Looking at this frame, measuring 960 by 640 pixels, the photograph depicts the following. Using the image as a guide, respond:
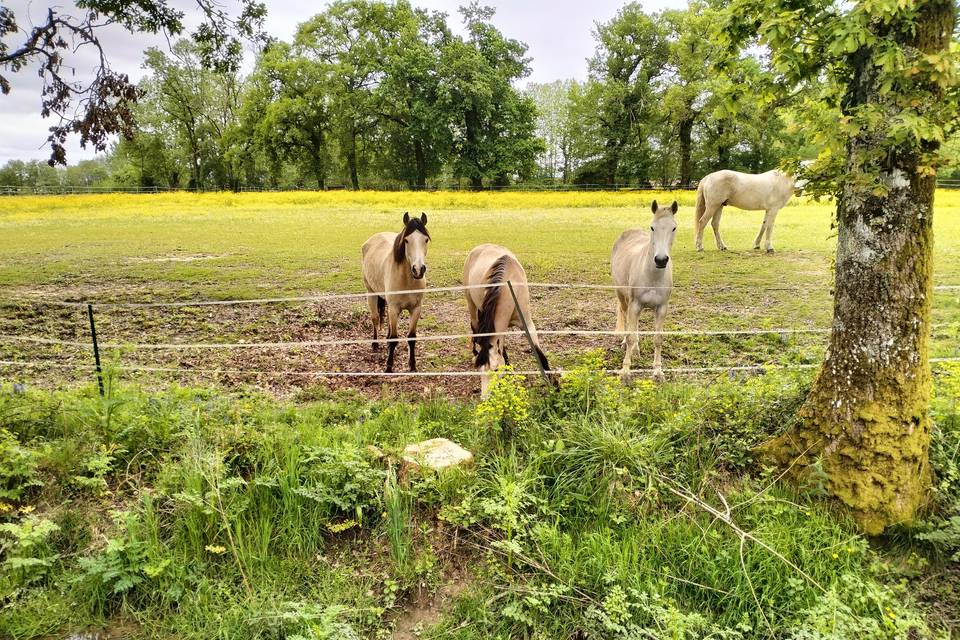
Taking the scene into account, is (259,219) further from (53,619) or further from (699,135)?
(699,135)

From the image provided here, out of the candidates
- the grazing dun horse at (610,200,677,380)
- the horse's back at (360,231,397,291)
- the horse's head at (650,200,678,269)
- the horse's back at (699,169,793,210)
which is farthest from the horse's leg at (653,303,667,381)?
the horse's back at (699,169,793,210)

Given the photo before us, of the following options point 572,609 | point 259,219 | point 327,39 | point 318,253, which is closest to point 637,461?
point 572,609

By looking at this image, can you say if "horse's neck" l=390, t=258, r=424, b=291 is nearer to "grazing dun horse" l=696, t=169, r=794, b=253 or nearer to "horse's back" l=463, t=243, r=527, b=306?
"horse's back" l=463, t=243, r=527, b=306

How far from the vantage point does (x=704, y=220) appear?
10523mm

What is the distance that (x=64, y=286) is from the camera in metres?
8.57

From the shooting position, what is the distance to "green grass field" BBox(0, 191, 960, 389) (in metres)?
5.96

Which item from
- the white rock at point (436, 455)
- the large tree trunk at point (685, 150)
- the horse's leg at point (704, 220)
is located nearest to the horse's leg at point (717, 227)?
the horse's leg at point (704, 220)

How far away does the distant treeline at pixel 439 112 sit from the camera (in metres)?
11.5

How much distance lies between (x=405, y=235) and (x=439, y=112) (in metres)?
7.41

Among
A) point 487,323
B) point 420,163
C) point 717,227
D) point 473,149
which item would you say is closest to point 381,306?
point 487,323

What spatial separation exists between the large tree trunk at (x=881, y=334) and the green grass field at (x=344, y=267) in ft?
1.63

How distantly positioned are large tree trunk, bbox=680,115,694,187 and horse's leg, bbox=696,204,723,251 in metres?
4.14

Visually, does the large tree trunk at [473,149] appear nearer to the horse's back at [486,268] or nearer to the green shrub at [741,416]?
the horse's back at [486,268]

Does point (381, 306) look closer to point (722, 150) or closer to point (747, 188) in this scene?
point (747, 188)
